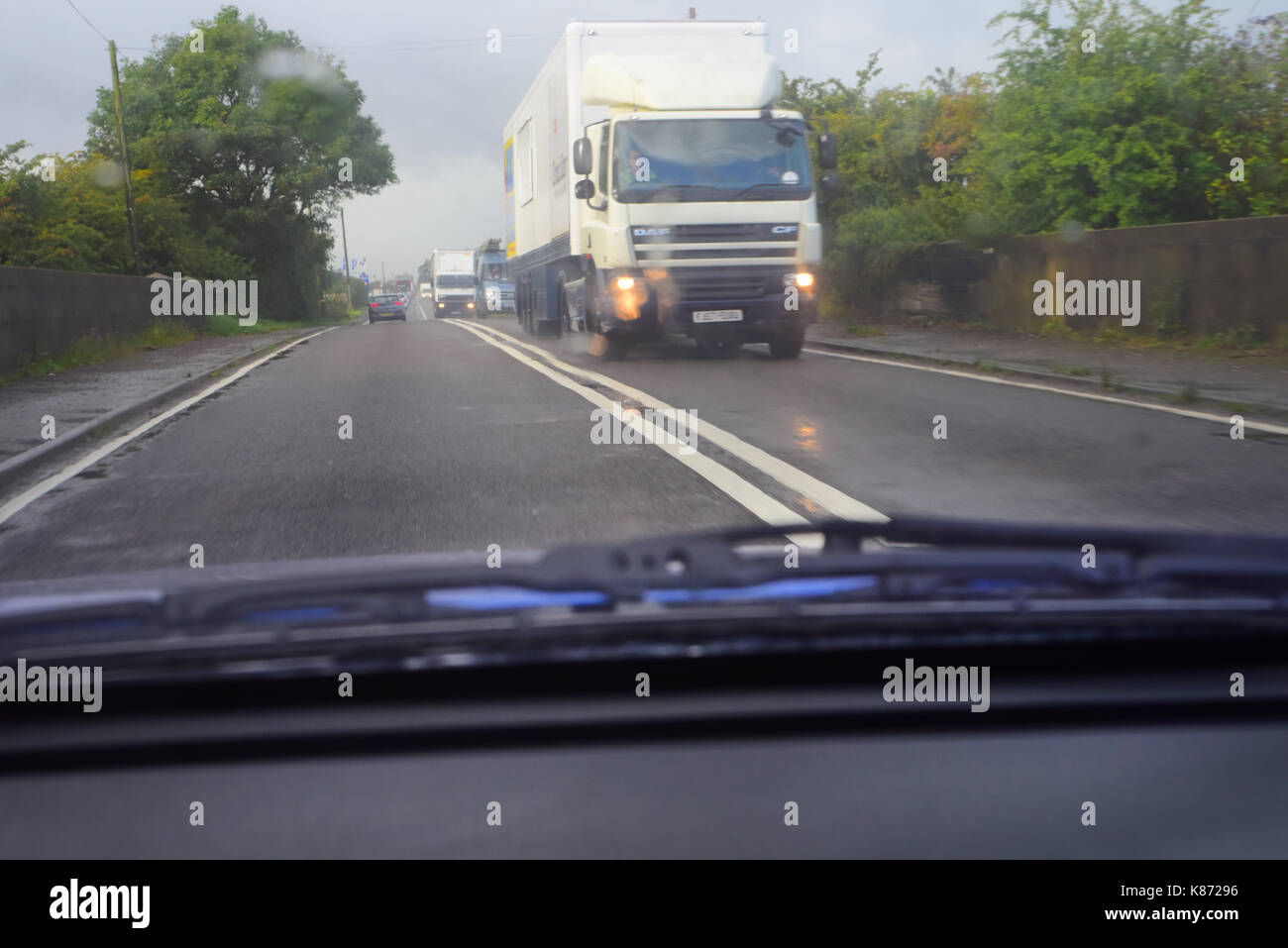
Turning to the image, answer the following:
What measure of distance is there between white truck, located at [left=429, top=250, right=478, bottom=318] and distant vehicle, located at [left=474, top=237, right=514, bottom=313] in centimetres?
461

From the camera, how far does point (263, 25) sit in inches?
3007

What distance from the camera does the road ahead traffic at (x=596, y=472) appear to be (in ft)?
20.5

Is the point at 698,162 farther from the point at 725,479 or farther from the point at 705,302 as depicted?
the point at 725,479

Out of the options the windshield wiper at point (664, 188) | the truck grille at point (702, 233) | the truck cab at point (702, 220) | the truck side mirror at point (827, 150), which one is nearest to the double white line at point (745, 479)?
the truck cab at point (702, 220)

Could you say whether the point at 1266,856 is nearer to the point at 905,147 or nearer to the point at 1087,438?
the point at 1087,438

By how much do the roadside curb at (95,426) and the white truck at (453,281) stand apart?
5221 cm

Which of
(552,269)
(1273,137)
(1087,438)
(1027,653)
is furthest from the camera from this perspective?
(552,269)

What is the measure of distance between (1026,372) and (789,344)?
414 cm

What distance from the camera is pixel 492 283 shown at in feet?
203

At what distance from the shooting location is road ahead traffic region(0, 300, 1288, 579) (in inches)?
246

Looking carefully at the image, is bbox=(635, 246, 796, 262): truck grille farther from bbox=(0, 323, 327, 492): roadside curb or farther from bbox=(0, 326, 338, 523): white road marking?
bbox=(0, 323, 327, 492): roadside curb

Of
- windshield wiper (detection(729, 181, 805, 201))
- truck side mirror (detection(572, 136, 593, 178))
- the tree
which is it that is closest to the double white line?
windshield wiper (detection(729, 181, 805, 201))

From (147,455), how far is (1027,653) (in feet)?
28.2

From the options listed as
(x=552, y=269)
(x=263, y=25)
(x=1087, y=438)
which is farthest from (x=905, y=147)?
(x=263, y=25)
